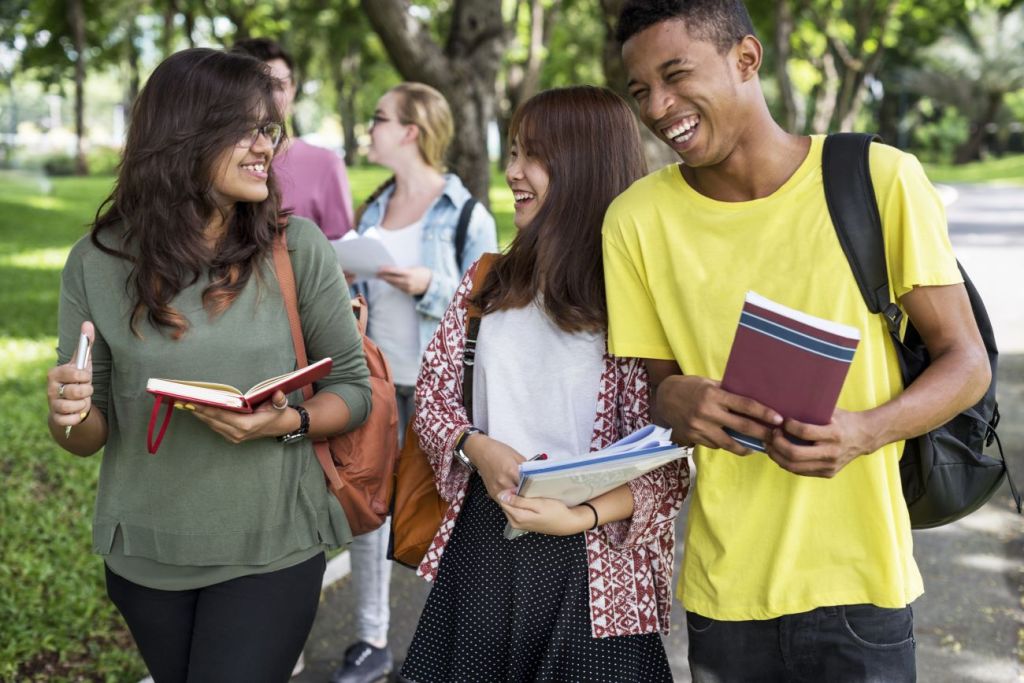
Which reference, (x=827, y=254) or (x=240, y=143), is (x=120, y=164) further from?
(x=827, y=254)

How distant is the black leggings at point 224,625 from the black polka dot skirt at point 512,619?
320mm

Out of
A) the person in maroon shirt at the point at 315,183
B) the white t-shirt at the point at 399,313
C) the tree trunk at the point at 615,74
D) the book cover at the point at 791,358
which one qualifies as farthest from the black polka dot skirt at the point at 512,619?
the tree trunk at the point at 615,74

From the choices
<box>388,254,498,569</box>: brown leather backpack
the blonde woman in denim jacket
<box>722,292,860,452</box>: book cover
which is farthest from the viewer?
the blonde woman in denim jacket

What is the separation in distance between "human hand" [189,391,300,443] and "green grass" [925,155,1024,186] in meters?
36.1

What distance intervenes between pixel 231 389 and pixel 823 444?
129cm

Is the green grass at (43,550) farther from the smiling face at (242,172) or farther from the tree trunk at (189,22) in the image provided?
the tree trunk at (189,22)

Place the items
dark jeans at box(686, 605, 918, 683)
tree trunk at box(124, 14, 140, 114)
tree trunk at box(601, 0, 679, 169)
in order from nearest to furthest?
1. dark jeans at box(686, 605, 918, 683)
2. tree trunk at box(601, 0, 679, 169)
3. tree trunk at box(124, 14, 140, 114)

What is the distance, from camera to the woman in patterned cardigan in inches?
99.0

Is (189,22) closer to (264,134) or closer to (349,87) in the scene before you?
(349,87)

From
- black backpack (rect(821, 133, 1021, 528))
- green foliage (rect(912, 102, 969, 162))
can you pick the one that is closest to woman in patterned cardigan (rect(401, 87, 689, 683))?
black backpack (rect(821, 133, 1021, 528))

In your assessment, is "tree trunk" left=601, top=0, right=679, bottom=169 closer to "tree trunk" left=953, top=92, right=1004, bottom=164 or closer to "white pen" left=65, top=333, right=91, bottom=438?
"white pen" left=65, top=333, right=91, bottom=438

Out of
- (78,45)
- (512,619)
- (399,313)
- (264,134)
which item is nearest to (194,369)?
(264,134)

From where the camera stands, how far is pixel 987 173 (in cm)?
4006

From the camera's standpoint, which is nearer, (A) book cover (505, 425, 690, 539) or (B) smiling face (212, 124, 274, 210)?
(A) book cover (505, 425, 690, 539)
